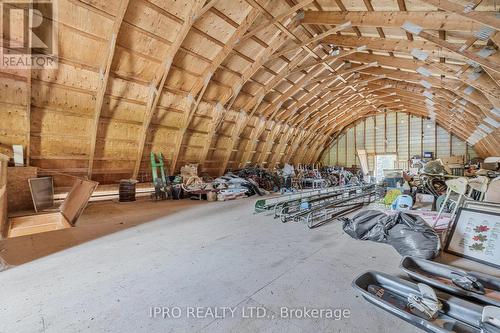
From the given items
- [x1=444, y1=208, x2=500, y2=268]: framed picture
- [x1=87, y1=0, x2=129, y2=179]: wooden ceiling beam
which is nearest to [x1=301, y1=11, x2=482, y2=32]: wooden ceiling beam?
[x1=444, y1=208, x2=500, y2=268]: framed picture

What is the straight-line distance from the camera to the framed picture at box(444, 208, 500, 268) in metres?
2.31

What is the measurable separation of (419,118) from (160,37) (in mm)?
15769

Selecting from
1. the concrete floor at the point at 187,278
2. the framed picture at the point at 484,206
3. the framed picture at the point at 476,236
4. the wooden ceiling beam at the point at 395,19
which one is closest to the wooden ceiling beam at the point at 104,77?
the concrete floor at the point at 187,278

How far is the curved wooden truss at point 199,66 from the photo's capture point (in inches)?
159

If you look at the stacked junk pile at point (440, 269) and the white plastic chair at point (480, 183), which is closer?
the stacked junk pile at point (440, 269)

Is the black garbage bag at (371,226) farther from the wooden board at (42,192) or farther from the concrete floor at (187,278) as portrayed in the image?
the wooden board at (42,192)

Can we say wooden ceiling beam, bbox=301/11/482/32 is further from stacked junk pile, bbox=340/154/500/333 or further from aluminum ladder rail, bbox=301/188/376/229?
aluminum ladder rail, bbox=301/188/376/229

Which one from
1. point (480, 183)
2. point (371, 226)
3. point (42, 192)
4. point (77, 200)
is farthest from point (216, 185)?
point (480, 183)

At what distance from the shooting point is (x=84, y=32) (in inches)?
166

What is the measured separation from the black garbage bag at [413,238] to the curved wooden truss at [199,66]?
2727 mm

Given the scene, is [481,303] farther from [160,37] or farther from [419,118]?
[419,118]

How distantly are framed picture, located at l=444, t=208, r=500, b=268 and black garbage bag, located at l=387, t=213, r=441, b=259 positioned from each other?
1.27 ft

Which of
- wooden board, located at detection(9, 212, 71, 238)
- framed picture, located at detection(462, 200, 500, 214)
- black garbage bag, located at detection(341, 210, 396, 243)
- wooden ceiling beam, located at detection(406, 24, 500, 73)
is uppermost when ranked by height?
→ wooden ceiling beam, located at detection(406, 24, 500, 73)

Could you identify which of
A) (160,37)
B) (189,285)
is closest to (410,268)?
(189,285)
